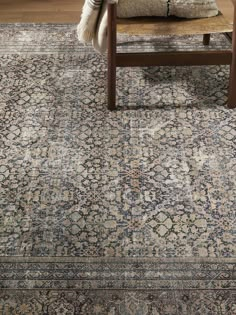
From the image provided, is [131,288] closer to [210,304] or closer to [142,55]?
[210,304]

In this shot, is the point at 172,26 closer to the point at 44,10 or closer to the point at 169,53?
the point at 169,53

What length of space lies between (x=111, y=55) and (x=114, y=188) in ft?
2.10

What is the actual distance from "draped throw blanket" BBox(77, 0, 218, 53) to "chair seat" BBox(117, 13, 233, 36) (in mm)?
27

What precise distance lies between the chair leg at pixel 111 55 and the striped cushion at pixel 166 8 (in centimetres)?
15

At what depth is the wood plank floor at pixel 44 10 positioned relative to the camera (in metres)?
3.35

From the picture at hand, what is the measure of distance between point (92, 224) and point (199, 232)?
1.22 ft

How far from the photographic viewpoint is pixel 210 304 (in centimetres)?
166

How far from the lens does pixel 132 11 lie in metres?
2.42

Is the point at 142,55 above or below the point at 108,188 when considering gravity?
above

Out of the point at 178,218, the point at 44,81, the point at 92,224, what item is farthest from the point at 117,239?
the point at 44,81

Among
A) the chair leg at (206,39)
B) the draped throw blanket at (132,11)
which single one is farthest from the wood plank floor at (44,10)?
the draped throw blanket at (132,11)

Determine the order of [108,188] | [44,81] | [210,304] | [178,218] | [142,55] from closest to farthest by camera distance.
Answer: [210,304] < [178,218] < [108,188] < [142,55] < [44,81]

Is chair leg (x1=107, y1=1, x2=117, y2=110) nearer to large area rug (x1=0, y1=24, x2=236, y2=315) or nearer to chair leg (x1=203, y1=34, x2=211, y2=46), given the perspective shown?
large area rug (x1=0, y1=24, x2=236, y2=315)

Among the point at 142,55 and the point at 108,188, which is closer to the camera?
the point at 108,188
